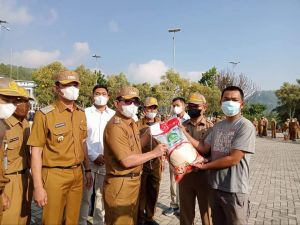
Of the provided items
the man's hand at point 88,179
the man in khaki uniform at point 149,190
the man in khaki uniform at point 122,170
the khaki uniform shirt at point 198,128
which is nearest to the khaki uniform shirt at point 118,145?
the man in khaki uniform at point 122,170

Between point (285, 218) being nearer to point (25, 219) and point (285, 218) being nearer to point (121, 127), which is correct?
point (121, 127)

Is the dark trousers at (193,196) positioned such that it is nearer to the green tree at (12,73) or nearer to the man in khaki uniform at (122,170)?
the man in khaki uniform at (122,170)

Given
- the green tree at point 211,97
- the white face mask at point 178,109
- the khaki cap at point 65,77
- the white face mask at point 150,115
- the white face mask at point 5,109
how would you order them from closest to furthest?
the white face mask at point 5,109
the khaki cap at point 65,77
the white face mask at point 150,115
the white face mask at point 178,109
the green tree at point 211,97

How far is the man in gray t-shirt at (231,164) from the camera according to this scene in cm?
303

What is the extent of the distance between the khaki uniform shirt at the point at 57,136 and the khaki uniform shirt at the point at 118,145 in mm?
457

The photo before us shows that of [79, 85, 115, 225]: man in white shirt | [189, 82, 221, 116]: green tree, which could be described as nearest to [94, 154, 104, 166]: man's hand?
[79, 85, 115, 225]: man in white shirt

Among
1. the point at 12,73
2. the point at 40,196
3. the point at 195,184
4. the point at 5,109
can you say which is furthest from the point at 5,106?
the point at 12,73

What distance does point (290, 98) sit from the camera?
159 feet

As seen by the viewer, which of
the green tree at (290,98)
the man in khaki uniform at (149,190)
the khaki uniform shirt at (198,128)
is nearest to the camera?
the khaki uniform shirt at (198,128)

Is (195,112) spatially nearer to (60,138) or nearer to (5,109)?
(60,138)

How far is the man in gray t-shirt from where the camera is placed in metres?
3.03

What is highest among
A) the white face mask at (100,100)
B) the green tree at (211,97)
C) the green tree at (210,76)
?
the green tree at (210,76)

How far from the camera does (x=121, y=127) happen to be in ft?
10.3

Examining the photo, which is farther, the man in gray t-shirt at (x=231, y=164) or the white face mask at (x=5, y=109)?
the man in gray t-shirt at (x=231, y=164)
